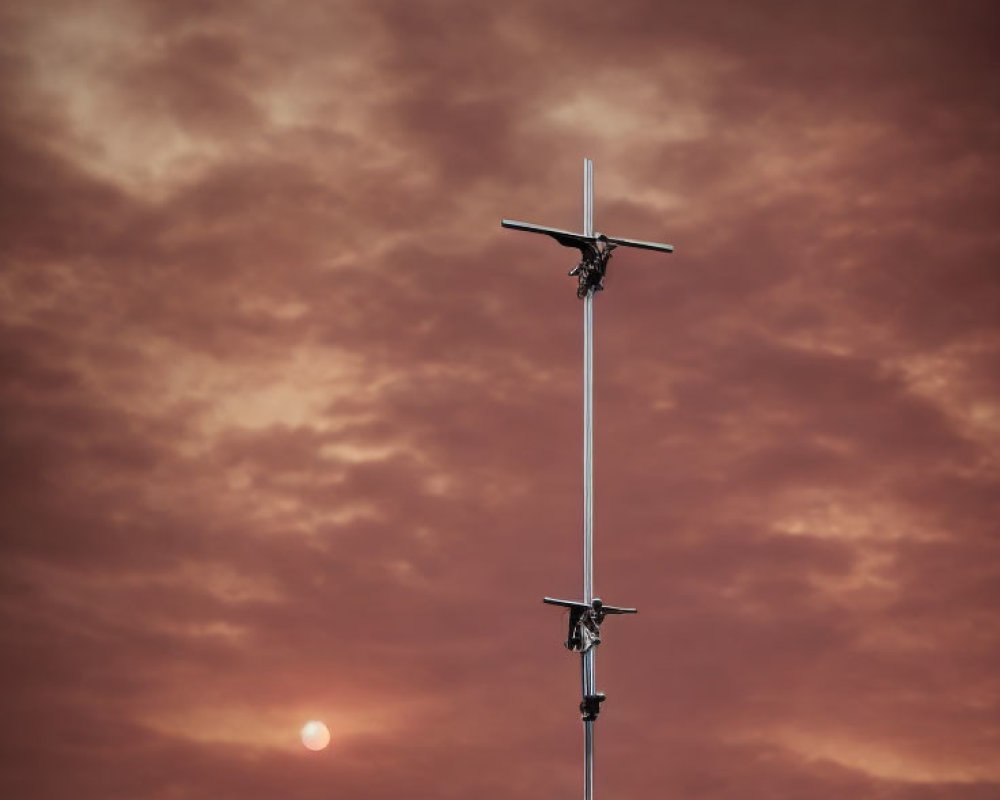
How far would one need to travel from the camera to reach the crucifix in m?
31.3

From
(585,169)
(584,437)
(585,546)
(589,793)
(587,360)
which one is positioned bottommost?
(589,793)

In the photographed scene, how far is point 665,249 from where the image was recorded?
32500 mm

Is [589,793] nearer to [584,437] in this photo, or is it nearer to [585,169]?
[584,437]


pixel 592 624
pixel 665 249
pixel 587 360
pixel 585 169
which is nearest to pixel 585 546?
pixel 592 624

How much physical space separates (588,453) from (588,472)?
440 millimetres

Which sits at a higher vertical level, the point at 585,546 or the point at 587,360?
the point at 587,360

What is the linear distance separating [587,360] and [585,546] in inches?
186

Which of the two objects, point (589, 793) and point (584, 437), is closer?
point (589, 793)

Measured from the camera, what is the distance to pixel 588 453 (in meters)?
33.5

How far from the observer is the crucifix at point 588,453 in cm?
3133

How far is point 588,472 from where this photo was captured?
1318 inches

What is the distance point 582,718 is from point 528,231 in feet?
35.6

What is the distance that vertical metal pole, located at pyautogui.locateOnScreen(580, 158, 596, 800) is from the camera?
31453 millimetres

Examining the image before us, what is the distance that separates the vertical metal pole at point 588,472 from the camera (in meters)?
31.5
